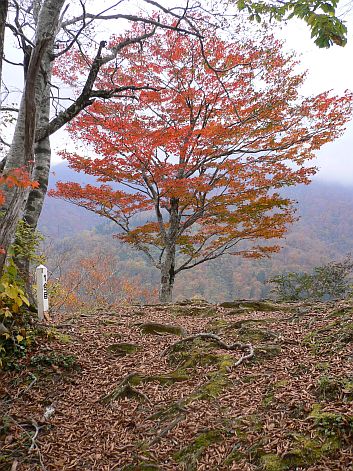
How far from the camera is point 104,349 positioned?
17.0ft

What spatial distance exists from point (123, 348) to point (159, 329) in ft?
3.57

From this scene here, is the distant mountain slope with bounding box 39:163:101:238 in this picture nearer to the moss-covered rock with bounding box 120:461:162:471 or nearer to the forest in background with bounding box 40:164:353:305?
the forest in background with bounding box 40:164:353:305

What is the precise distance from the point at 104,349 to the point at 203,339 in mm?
1457

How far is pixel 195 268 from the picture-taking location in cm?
3650

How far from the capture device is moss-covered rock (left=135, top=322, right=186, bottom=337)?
6074 mm

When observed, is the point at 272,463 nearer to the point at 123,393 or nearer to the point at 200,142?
the point at 123,393

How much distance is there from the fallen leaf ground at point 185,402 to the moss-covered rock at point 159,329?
363mm

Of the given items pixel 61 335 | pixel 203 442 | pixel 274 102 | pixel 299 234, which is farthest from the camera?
pixel 299 234

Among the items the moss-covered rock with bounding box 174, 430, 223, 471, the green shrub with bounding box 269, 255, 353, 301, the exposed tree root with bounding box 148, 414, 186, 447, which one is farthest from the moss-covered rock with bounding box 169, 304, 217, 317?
the moss-covered rock with bounding box 174, 430, 223, 471

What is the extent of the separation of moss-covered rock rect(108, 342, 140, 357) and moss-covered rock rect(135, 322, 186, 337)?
0.86 m

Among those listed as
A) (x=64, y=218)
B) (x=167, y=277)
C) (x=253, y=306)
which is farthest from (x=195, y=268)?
(x=64, y=218)

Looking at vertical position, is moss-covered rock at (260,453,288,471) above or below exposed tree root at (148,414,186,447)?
above

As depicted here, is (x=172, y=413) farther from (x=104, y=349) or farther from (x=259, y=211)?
(x=259, y=211)

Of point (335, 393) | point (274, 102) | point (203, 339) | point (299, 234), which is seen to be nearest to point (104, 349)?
point (203, 339)
